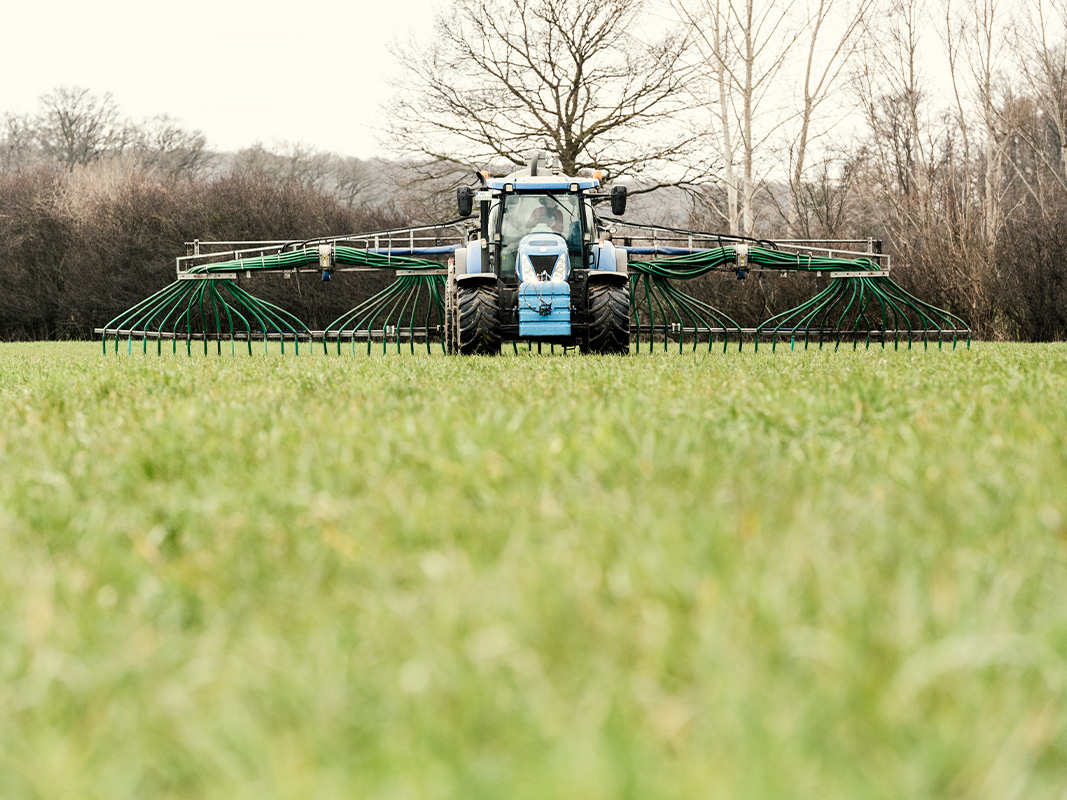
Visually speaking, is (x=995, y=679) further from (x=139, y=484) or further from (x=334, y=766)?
(x=139, y=484)

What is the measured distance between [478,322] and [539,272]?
0.95 m

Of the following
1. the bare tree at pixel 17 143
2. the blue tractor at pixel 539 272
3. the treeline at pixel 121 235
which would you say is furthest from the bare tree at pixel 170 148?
the blue tractor at pixel 539 272

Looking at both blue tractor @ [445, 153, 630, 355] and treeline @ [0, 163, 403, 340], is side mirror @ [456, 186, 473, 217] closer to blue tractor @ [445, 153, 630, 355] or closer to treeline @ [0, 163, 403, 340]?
blue tractor @ [445, 153, 630, 355]

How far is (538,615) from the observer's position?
1808mm

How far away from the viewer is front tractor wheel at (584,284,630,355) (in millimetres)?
12312

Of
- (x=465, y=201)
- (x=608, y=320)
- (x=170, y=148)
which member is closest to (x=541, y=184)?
(x=465, y=201)

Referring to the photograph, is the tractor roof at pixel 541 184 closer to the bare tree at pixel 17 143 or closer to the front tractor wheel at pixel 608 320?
the front tractor wheel at pixel 608 320

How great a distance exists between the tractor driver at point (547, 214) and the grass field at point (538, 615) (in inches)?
386

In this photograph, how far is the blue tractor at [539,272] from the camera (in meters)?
12.0

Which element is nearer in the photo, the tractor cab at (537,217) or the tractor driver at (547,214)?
the tractor cab at (537,217)

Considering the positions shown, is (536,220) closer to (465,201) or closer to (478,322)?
(465,201)

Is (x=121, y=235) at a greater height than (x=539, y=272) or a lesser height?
greater

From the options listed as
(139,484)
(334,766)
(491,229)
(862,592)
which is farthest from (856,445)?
(491,229)

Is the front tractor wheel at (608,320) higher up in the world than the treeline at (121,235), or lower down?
lower down
